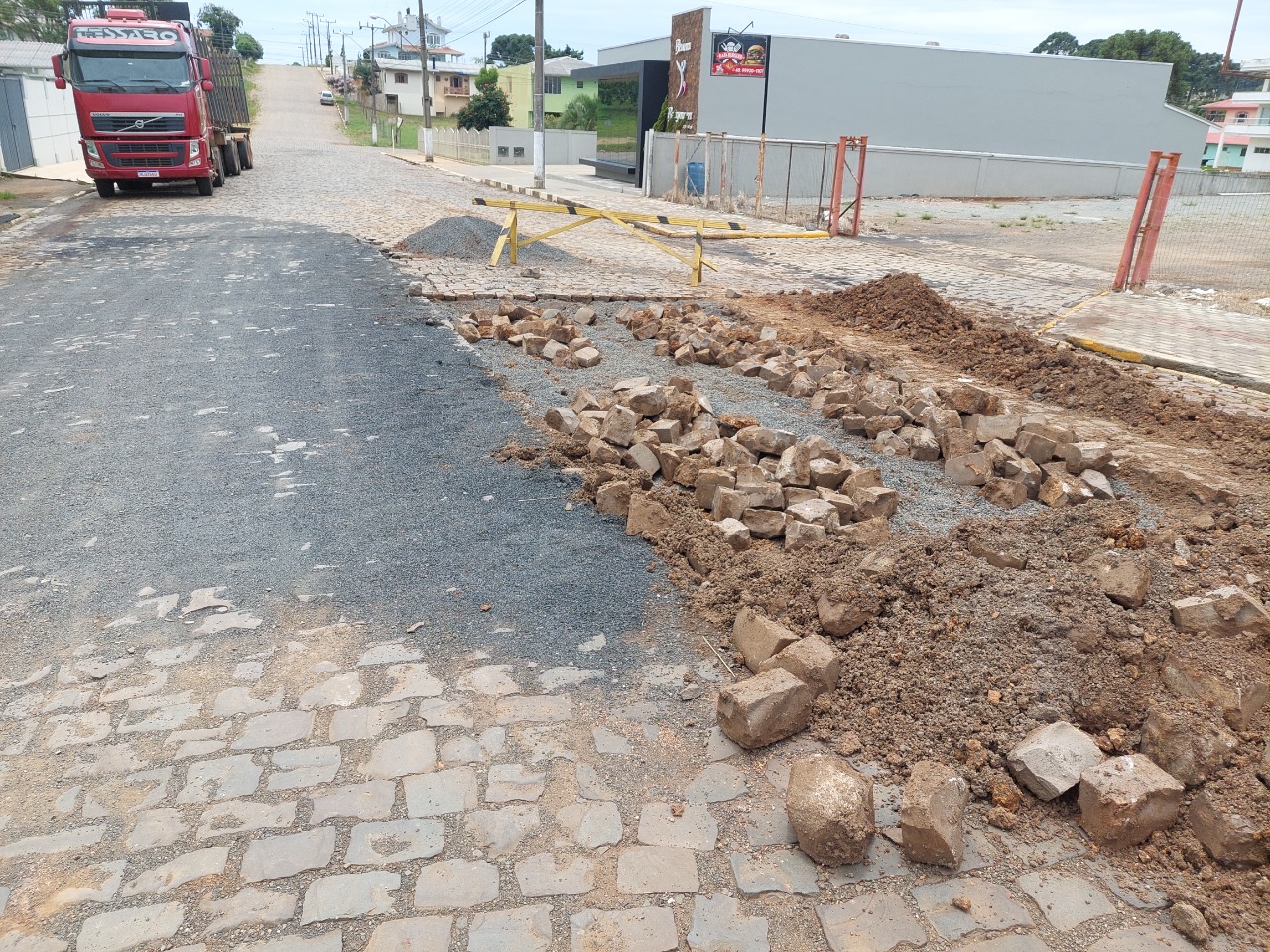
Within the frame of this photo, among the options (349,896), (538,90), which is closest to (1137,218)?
(349,896)

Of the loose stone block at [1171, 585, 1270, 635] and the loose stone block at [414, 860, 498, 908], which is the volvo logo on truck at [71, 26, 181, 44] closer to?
the loose stone block at [414, 860, 498, 908]

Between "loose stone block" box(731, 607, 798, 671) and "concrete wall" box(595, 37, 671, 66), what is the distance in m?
32.0

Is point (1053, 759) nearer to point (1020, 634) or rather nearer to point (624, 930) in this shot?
point (1020, 634)

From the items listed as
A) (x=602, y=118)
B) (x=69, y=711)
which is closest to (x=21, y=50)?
(x=602, y=118)

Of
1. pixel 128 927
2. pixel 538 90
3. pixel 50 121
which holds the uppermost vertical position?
pixel 538 90

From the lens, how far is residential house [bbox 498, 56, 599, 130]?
54.3 m

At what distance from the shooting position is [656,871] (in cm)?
279

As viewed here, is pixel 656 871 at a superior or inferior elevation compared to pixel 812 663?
inferior

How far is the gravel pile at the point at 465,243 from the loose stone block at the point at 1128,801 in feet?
40.1

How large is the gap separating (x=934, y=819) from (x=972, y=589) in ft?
4.66

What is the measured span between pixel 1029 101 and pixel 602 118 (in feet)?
54.1

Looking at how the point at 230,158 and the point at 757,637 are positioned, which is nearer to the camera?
the point at 757,637

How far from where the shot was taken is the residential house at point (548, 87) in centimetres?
5434

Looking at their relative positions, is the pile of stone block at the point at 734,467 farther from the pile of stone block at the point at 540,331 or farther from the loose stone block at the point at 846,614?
the pile of stone block at the point at 540,331
